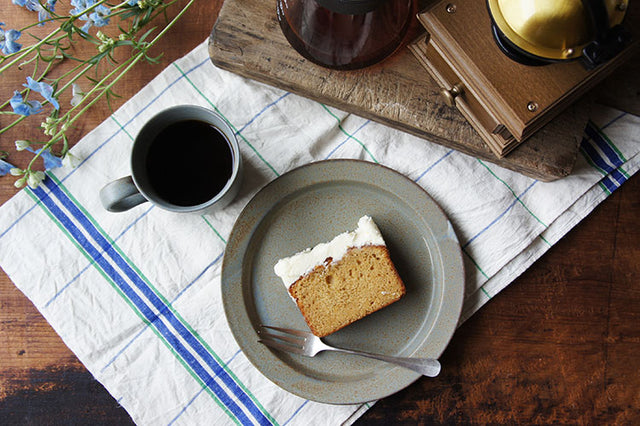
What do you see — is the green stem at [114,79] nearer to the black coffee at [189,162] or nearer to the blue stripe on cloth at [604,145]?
the black coffee at [189,162]

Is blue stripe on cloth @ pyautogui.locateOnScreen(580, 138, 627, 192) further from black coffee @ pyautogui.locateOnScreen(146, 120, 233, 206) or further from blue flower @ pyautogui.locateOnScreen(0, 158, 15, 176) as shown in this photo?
blue flower @ pyautogui.locateOnScreen(0, 158, 15, 176)

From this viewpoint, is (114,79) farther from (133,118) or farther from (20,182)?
(20,182)

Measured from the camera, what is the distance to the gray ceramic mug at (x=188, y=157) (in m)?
0.79

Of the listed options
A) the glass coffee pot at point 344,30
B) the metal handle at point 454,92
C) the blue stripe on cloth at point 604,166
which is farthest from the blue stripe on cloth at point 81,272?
the blue stripe on cloth at point 604,166

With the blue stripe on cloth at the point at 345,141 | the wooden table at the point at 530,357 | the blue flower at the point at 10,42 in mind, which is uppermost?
the blue flower at the point at 10,42

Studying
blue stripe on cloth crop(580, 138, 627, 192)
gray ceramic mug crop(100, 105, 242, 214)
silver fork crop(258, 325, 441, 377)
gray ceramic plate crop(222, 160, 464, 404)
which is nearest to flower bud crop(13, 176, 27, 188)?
gray ceramic mug crop(100, 105, 242, 214)

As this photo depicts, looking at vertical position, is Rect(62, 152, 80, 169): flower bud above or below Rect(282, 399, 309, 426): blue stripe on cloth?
above

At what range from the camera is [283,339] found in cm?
83

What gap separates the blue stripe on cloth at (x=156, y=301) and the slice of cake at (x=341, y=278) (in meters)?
0.16

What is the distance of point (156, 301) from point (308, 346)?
259 millimetres

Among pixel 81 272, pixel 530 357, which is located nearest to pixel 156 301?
pixel 81 272

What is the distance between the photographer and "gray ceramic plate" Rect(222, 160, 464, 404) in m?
0.82

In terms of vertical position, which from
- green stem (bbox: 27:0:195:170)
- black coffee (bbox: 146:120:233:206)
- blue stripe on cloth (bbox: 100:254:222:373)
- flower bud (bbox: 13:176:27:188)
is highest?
green stem (bbox: 27:0:195:170)

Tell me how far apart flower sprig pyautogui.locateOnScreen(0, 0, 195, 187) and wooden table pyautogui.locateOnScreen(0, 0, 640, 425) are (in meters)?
0.24
